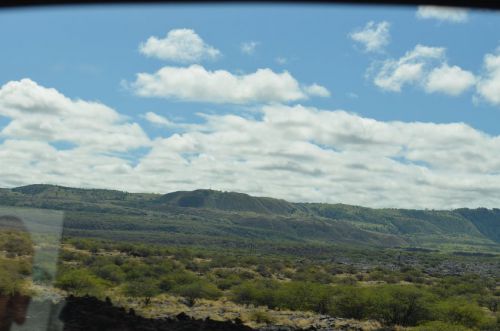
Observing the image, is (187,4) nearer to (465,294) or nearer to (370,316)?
(370,316)

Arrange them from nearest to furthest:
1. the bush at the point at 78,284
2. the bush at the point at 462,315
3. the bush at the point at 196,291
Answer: the bush at the point at 78,284
the bush at the point at 462,315
the bush at the point at 196,291

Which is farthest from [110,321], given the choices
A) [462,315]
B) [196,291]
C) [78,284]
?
[462,315]

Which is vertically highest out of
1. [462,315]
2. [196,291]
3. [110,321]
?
[110,321]

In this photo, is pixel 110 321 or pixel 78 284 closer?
pixel 110 321

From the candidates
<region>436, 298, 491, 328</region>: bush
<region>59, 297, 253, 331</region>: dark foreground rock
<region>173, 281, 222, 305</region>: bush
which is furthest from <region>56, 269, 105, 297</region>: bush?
<region>436, 298, 491, 328</region>: bush

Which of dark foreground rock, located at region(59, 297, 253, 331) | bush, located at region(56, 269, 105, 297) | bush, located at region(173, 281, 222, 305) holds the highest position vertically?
dark foreground rock, located at region(59, 297, 253, 331)

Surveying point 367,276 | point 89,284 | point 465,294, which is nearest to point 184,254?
point 367,276

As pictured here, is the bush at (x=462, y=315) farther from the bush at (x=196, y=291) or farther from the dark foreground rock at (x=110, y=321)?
the bush at (x=196, y=291)

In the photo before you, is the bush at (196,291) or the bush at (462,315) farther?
the bush at (196,291)

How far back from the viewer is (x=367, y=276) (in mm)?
47781

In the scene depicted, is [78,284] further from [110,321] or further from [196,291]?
[110,321]

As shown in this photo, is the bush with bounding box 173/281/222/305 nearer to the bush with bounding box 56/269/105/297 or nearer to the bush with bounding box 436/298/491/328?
the bush with bounding box 56/269/105/297

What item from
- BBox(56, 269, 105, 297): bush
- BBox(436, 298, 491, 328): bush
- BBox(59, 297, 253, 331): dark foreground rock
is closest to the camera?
BBox(59, 297, 253, 331): dark foreground rock

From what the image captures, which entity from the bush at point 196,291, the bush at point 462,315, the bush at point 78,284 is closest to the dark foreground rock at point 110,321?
the bush at point 78,284
